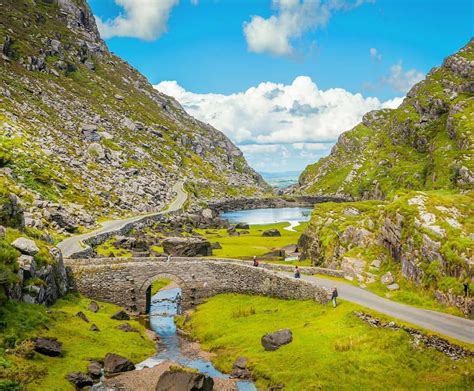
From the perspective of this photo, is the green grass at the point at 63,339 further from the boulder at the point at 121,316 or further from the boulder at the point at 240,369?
the boulder at the point at 240,369

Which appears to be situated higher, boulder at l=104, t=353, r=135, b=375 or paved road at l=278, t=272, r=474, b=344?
paved road at l=278, t=272, r=474, b=344

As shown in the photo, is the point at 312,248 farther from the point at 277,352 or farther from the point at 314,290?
the point at 277,352

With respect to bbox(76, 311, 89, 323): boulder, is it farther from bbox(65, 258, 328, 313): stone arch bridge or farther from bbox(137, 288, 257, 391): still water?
bbox(65, 258, 328, 313): stone arch bridge

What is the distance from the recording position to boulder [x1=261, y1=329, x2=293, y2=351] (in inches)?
1907

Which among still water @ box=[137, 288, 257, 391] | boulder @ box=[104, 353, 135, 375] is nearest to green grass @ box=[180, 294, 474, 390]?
still water @ box=[137, 288, 257, 391]

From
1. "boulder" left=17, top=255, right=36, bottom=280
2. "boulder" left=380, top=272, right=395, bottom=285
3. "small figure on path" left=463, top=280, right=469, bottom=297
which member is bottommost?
"boulder" left=380, top=272, right=395, bottom=285

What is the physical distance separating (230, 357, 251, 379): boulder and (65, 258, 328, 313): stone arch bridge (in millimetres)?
18310

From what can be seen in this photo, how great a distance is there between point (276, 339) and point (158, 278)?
2810cm

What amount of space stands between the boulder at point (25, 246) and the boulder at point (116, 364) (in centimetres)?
1755

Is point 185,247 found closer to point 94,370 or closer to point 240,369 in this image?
point 240,369

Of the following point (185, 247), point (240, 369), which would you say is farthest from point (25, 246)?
point (185, 247)

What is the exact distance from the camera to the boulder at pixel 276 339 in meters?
48.4

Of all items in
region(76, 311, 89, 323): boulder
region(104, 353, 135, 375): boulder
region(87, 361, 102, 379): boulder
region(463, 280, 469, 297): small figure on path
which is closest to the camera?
region(87, 361, 102, 379): boulder

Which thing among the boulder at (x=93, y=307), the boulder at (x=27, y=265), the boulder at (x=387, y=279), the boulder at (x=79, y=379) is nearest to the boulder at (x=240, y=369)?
the boulder at (x=79, y=379)
